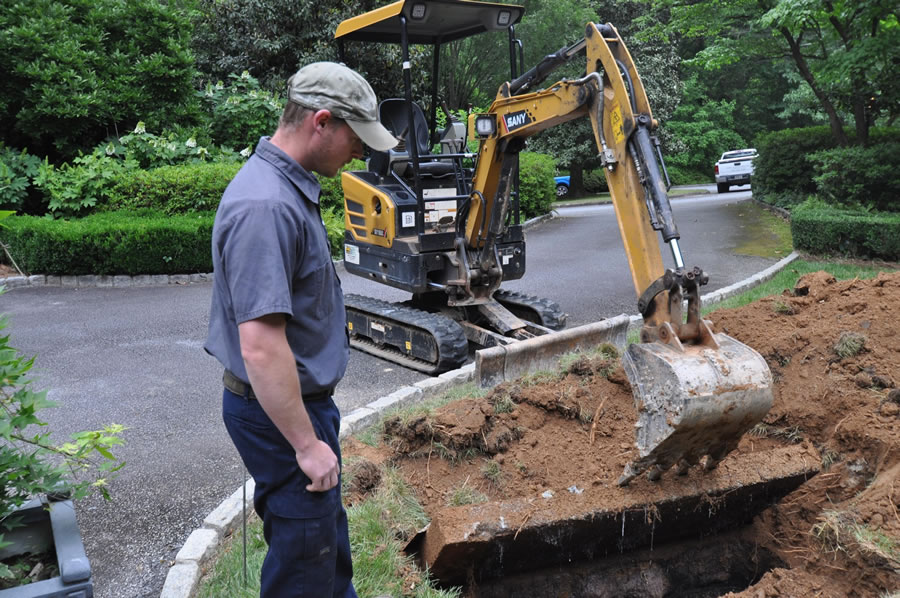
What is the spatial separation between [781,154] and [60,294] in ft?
55.2

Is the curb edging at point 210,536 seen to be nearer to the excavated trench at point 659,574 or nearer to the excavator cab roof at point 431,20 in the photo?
the excavated trench at point 659,574

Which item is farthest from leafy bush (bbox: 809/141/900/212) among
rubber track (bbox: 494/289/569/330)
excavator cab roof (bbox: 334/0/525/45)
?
excavator cab roof (bbox: 334/0/525/45)

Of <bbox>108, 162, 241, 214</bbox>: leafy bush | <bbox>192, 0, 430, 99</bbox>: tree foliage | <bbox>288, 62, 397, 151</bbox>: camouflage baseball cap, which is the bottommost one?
<bbox>108, 162, 241, 214</bbox>: leafy bush

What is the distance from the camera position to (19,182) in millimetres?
13008

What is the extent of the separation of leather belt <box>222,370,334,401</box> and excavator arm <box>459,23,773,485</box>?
1.84 meters

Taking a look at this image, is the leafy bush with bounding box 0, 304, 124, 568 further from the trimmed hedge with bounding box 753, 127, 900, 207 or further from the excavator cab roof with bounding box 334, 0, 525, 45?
the trimmed hedge with bounding box 753, 127, 900, 207

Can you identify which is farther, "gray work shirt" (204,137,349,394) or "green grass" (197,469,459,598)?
"green grass" (197,469,459,598)

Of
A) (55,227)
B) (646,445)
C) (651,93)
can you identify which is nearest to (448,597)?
(646,445)

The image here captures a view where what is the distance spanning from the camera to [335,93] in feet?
7.56

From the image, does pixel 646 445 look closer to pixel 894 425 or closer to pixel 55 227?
pixel 894 425

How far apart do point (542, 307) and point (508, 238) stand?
2.66 feet

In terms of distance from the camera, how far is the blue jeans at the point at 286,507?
2412mm

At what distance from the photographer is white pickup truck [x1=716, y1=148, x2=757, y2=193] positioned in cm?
2900

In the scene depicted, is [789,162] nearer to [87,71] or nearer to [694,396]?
[87,71]
